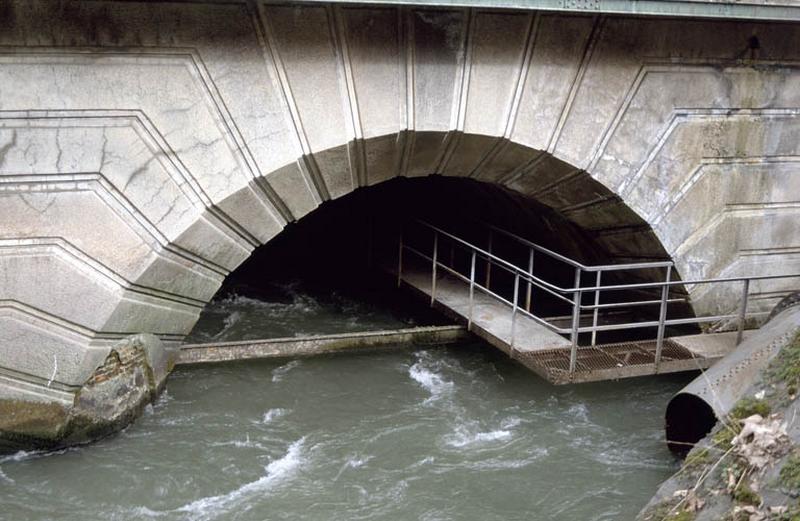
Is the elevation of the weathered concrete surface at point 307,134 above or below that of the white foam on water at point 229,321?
above

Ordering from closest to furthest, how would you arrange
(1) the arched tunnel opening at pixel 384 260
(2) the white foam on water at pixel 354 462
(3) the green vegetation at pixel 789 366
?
(3) the green vegetation at pixel 789 366 → (2) the white foam on water at pixel 354 462 → (1) the arched tunnel opening at pixel 384 260

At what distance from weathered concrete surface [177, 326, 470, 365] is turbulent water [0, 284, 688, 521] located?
132 mm

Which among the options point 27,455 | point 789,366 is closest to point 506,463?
Result: point 789,366

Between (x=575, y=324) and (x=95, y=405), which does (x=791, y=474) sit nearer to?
(x=575, y=324)

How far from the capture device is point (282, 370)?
9125 millimetres

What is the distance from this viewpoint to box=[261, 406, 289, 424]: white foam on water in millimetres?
8070

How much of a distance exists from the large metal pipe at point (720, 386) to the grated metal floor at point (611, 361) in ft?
1.83

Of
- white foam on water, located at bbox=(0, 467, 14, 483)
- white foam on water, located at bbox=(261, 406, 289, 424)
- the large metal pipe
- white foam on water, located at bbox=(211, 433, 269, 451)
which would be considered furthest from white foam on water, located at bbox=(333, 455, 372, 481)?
the large metal pipe

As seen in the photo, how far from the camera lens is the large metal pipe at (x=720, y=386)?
7105mm

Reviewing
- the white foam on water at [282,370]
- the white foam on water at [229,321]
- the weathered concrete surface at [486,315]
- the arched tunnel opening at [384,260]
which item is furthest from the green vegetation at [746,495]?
the white foam on water at [229,321]

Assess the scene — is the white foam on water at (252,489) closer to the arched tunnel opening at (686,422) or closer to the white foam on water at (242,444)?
the white foam on water at (242,444)

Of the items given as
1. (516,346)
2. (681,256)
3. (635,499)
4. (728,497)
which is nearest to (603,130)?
(681,256)

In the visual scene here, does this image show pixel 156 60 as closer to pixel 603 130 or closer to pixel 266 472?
pixel 266 472

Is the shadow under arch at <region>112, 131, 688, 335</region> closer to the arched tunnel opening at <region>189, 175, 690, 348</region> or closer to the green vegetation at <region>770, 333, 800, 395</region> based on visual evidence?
the arched tunnel opening at <region>189, 175, 690, 348</region>
